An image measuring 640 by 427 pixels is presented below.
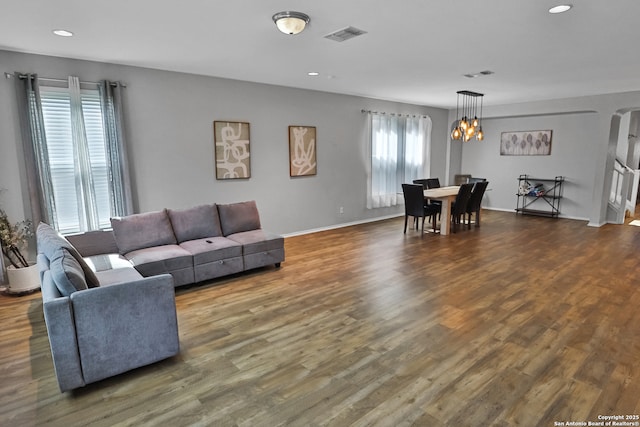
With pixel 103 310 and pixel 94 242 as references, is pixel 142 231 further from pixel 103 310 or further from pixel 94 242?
pixel 103 310

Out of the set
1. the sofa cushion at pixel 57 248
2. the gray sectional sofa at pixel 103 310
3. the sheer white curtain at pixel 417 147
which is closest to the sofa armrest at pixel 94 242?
the gray sectional sofa at pixel 103 310

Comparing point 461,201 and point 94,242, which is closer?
point 94,242

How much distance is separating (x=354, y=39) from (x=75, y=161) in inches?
134

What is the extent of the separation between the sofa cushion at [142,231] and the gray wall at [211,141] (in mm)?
752

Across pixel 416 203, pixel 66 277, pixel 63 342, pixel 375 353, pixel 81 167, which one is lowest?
pixel 375 353

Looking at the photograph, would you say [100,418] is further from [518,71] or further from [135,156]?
[518,71]

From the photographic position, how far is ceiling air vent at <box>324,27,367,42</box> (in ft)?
10.3

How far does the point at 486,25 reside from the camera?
119 inches

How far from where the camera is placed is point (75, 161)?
4.16 metres

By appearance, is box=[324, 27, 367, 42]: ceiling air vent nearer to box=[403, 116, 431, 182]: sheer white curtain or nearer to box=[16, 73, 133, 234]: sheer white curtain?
box=[16, 73, 133, 234]: sheer white curtain

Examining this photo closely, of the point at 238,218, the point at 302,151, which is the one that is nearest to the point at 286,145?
the point at 302,151

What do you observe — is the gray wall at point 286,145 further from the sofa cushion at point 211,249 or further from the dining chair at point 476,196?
the dining chair at point 476,196

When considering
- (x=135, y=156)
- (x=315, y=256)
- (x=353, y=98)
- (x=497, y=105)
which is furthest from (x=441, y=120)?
(x=135, y=156)

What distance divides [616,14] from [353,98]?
4482 mm
